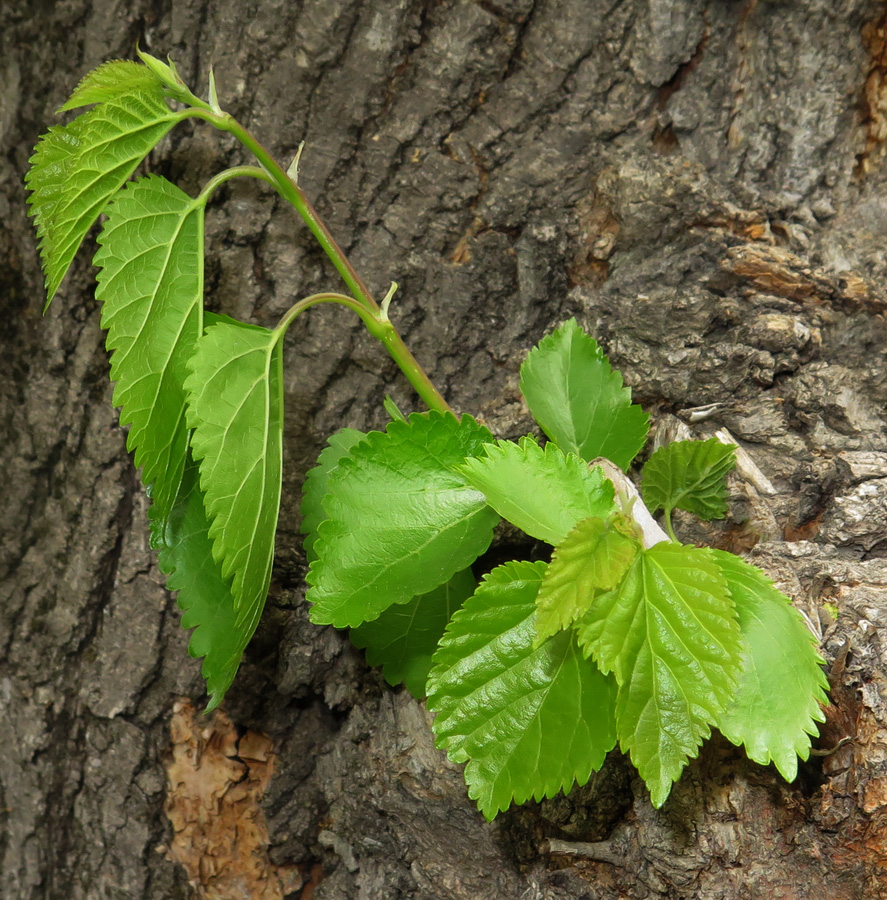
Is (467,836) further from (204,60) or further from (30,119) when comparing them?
(30,119)

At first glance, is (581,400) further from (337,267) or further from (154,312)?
(154,312)

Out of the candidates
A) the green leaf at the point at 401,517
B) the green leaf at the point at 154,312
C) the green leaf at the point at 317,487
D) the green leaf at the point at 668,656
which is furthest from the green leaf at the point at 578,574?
the green leaf at the point at 154,312

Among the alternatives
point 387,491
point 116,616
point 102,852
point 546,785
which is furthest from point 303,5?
point 102,852

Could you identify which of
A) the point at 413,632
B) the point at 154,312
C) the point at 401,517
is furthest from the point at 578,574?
the point at 154,312

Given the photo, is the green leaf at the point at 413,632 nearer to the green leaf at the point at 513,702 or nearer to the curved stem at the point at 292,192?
the green leaf at the point at 513,702

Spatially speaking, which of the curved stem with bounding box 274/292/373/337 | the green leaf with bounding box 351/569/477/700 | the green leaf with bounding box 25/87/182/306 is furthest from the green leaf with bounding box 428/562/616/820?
the green leaf with bounding box 25/87/182/306
